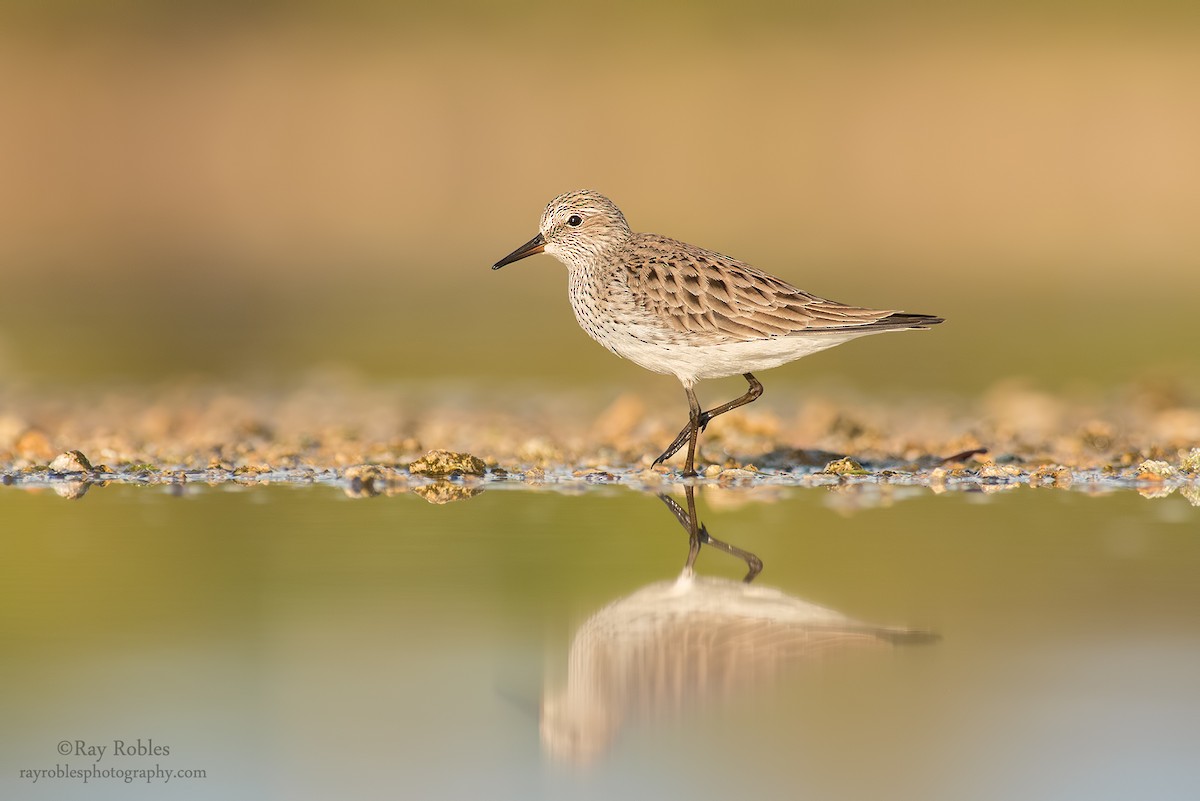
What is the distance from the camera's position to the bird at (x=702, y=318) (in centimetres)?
887

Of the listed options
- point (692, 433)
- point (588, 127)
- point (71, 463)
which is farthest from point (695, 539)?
point (588, 127)

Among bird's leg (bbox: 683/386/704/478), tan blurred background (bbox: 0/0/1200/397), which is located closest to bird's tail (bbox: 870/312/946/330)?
bird's leg (bbox: 683/386/704/478)

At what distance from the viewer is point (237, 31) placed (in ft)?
96.1

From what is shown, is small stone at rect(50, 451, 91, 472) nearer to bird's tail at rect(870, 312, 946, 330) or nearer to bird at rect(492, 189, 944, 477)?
bird at rect(492, 189, 944, 477)

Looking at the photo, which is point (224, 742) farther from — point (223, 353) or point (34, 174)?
point (34, 174)

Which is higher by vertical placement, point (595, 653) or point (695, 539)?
point (695, 539)

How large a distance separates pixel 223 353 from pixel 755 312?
330 inches

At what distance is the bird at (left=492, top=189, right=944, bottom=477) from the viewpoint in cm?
887

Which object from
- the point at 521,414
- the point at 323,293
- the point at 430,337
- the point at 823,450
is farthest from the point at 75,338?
the point at 823,450

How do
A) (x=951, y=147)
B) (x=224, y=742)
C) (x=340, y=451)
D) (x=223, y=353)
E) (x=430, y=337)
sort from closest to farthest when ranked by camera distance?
(x=224, y=742), (x=340, y=451), (x=223, y=353), (x=430, y=337), (x=951, y=147)

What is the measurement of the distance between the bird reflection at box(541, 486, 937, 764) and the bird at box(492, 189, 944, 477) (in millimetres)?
2702

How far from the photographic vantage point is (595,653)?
5312mm

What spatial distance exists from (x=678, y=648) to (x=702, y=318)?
3.85m

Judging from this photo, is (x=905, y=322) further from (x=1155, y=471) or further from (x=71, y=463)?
(x=71, y=463)
